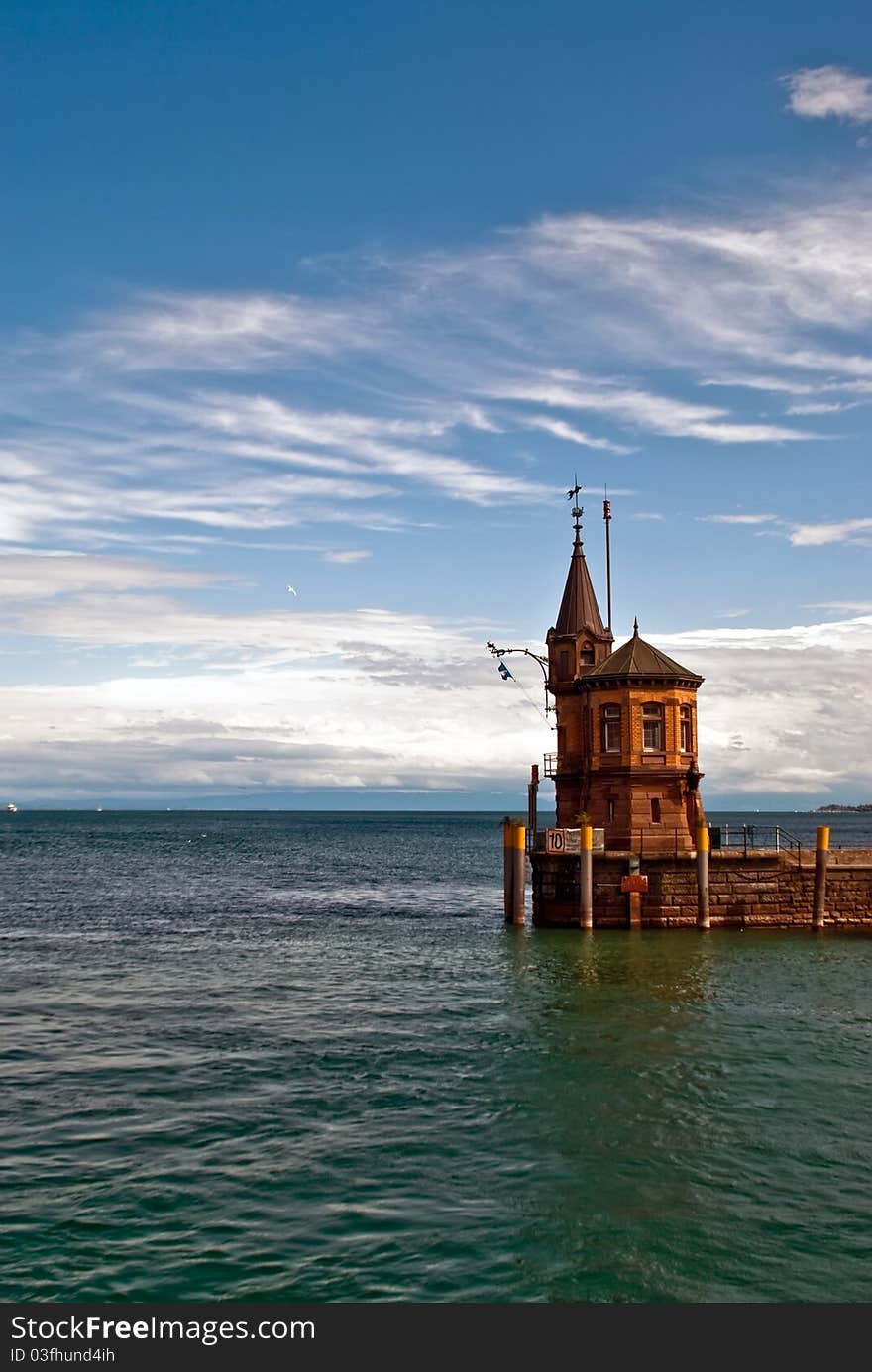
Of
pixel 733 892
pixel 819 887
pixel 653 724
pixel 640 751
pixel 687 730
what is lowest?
pixel 733 892

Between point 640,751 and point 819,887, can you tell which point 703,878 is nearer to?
point 819,887

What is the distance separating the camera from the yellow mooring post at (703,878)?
38688 millimetres

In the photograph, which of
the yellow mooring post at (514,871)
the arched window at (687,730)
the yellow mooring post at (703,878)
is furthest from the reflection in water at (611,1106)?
the arched window at (687,730)

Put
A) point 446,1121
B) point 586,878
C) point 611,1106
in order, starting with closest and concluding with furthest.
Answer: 1. point 446,1121
2. point 611,1106
3. point 586,878

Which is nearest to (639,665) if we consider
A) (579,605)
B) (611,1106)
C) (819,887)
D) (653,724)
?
(653,724)

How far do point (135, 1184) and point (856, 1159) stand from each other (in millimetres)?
10898

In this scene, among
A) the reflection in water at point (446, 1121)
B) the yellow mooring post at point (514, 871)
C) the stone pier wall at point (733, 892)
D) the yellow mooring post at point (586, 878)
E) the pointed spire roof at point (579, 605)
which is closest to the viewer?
the reflection in water at point (446, 1121)

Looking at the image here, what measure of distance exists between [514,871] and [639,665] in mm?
9524

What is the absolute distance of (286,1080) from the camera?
2116cm

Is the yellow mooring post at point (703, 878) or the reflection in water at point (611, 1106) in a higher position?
the yellow mooring post at point (703, 878)

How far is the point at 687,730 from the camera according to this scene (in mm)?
43188

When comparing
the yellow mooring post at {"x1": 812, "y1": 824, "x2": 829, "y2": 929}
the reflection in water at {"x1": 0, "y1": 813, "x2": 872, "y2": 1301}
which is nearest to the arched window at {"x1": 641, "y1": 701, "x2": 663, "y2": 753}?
the yellow mooring post at {"x1": 812, "y1": 824, "x2": 829, "y2": 929}

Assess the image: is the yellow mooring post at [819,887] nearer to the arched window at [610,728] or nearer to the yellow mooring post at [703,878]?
the yellow mooring post at [703,878]

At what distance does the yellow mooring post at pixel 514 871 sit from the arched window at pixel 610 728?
15.7 feet
